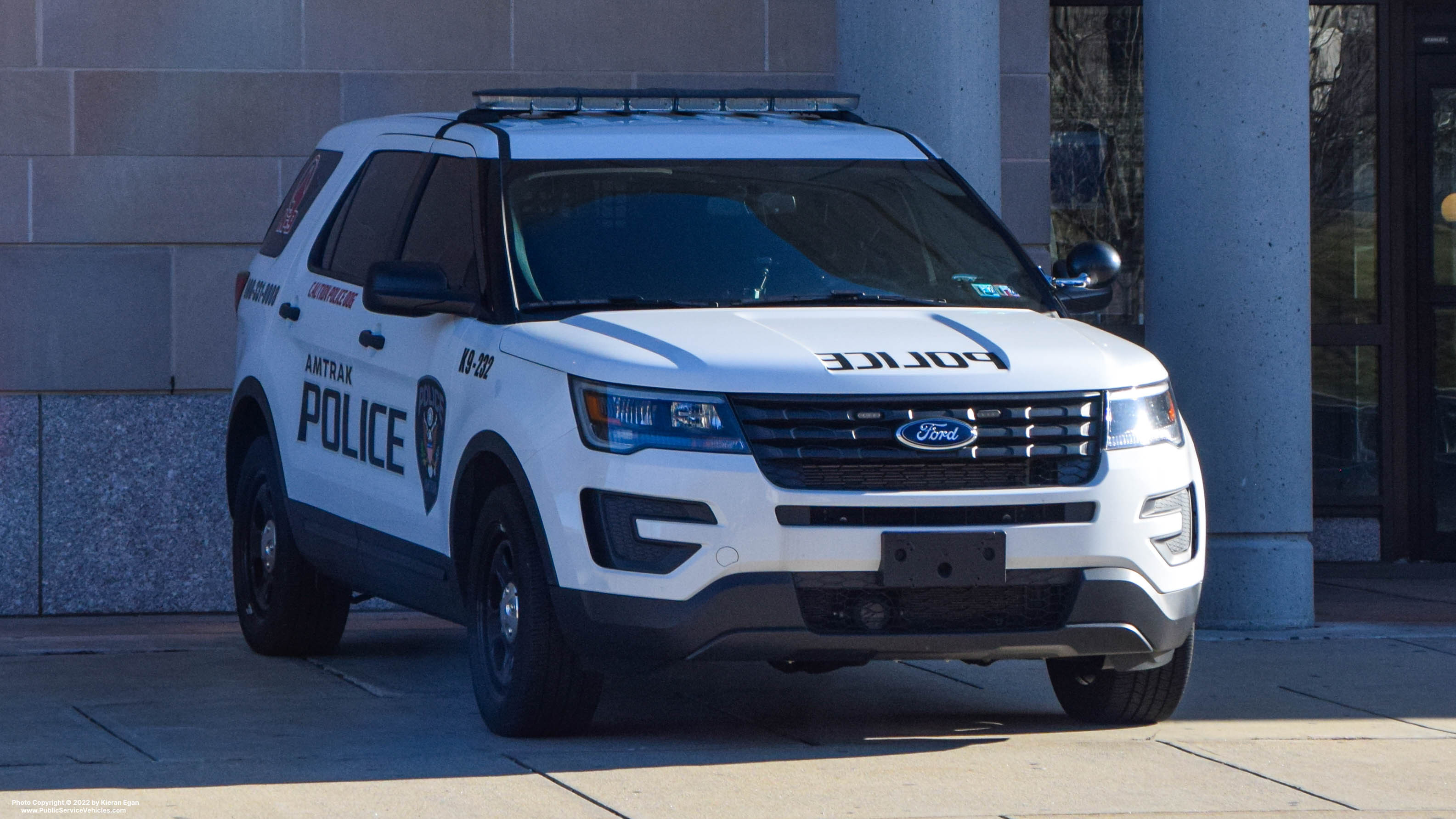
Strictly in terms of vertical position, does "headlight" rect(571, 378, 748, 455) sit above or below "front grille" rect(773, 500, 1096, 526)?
above

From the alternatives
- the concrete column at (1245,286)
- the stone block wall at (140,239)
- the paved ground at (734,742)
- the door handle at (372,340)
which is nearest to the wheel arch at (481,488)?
the paved ground at (734,742)

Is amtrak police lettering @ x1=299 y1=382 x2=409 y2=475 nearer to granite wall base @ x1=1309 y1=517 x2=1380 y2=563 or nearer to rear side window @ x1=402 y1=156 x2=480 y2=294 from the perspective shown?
rear side window @ x1=402 y1=156 x2=480 y2=294

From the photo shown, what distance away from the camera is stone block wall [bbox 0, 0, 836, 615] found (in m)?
10.5

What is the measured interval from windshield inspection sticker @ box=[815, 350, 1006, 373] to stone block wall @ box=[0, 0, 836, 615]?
17.3 ft

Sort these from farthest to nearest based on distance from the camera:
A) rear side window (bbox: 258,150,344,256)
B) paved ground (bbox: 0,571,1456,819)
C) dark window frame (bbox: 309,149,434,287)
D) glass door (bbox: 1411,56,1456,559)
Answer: glass door (bbox: 1411,56,1456,559)
rear side window (bbox: 258,150,344,256)
dark window frame (bbox: 309,149,434,287)
paved ground (bbox: 0,571,1456,819)

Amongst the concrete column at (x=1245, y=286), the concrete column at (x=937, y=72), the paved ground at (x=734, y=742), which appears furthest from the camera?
the concrete column at (x=937, y=72)

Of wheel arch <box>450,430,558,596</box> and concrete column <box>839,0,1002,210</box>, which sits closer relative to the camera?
wheel arch <box>450,430,558,596</box>

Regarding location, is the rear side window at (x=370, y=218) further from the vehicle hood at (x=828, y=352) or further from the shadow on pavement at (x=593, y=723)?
the shadow on pavement at (x=593, y=723)

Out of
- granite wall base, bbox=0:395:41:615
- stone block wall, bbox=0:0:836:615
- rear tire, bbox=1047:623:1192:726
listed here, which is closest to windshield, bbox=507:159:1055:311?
rear tire, bbox=1047:623:1192:726

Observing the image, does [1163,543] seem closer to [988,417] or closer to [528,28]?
[988,417]

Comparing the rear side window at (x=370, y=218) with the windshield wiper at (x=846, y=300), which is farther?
the rear side window at (x=370, y=218)

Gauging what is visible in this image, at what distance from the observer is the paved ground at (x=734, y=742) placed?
5750 mm

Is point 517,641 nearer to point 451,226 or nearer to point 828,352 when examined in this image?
point 828,352

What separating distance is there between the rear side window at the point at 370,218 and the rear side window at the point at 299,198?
1.15 ft
